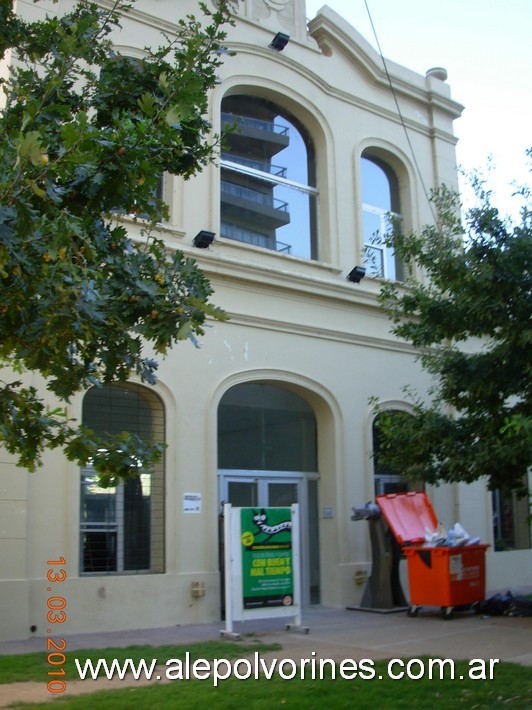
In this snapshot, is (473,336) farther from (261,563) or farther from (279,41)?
(279,41)

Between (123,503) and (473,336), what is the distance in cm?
544

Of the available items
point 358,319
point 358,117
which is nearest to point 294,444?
point 358,319

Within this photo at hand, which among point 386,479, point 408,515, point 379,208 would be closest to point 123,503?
point 408,515

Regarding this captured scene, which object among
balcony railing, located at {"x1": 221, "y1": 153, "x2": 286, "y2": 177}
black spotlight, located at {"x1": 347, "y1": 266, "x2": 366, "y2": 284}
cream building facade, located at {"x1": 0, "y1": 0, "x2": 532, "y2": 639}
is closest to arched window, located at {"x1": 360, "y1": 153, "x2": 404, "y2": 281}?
cream building facade, located at {"x1": 0, "y1": 0, "x2": 532, "y2": 639}

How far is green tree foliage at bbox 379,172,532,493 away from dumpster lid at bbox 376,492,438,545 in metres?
0.96

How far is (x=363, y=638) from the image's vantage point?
35.2 ft

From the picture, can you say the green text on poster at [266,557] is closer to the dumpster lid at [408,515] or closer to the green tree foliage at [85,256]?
the dumpster lid at [408,515]

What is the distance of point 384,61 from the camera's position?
17.2 m

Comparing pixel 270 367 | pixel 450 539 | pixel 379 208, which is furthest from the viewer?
pixel 379 208

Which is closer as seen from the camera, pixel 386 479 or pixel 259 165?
pixel 259 165

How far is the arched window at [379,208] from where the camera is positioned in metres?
16.6

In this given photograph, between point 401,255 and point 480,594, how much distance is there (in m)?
5.28

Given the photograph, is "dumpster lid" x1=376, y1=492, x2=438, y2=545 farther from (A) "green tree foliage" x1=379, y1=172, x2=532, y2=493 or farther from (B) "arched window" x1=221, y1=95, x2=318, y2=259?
(B) "arched window" x1=221, y1=95, x2=318, y2=259

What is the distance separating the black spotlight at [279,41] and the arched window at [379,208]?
2950 millimetres
